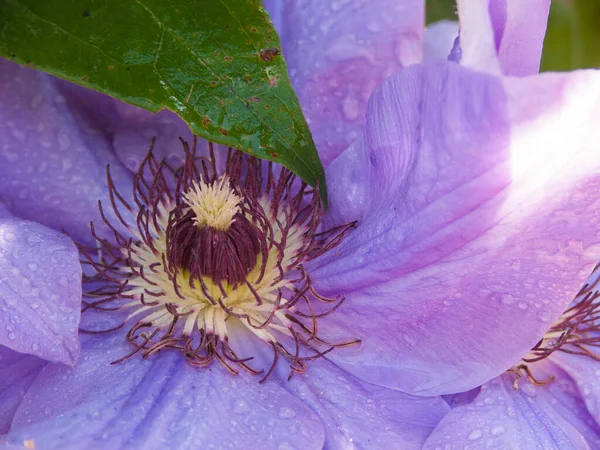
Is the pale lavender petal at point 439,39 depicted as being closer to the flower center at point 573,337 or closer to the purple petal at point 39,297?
the flower center at point 573,337

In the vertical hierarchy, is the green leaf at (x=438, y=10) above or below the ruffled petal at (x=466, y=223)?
above

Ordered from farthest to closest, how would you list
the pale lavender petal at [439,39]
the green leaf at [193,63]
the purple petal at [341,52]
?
1. the pale lavender petal at [439,39]
2. the purple petal at [341,52]
3. the green leaf at [193,63]

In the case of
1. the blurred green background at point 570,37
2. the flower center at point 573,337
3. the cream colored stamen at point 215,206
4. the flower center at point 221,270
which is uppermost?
the blurred green background at point 570,37

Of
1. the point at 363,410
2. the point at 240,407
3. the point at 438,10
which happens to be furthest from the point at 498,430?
the point at 438,10

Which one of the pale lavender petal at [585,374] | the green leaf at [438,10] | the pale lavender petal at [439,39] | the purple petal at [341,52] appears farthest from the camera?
the green leaf at [438,10]

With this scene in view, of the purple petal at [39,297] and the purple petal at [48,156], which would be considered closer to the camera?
the purple petal at [39,297]

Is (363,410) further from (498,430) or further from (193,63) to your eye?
(193,63)

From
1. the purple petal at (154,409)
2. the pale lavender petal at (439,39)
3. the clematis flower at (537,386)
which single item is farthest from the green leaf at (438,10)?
the purple petal at (154,409)
